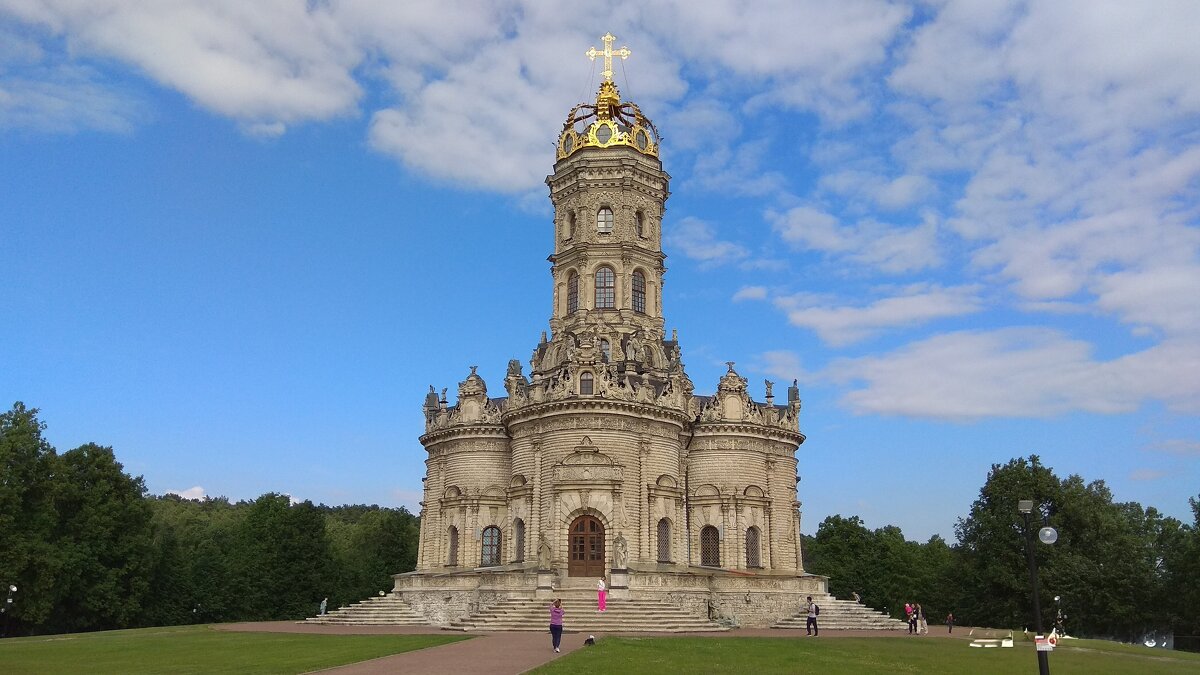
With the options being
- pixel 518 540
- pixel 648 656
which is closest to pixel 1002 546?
pixel 518 540

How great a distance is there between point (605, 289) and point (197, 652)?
94.5 feet

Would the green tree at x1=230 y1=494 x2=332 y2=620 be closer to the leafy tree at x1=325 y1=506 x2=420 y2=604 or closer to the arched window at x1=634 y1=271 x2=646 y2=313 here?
the leafy tree at x1=325 y1=506 x2=420 y2=604

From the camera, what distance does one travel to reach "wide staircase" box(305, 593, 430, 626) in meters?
43.2

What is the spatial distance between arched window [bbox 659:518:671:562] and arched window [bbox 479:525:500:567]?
7949 millimetres

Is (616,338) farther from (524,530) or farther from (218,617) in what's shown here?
(218,617)

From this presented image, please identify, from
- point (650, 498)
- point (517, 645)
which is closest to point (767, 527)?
point (650, 498)

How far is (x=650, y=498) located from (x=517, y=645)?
16904 mm

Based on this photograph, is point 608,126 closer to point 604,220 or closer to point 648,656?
point 604,220

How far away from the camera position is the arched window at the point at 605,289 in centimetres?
4916

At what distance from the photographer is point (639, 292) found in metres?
50.0

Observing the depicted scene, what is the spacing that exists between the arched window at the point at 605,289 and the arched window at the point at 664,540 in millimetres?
11673

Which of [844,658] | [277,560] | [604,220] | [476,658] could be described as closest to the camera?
[476,658]

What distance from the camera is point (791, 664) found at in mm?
20859

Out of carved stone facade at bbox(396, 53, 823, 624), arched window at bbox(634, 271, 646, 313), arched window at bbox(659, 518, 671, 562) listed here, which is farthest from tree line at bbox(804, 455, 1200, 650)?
arched window at bbox(634, 271, 646, 313)
